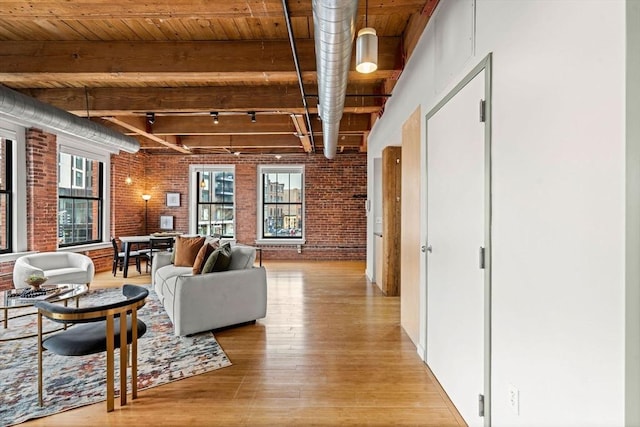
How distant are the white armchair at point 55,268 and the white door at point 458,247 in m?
4.92

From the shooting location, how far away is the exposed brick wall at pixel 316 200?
8789 millimetres

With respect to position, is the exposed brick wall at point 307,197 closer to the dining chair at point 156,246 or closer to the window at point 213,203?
the window at point 213,203

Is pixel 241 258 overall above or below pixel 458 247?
below

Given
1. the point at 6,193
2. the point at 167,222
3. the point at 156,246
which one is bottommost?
the point at 156,246

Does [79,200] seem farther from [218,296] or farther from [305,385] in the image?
[305,385]

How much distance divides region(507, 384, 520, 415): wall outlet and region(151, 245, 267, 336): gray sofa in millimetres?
2699

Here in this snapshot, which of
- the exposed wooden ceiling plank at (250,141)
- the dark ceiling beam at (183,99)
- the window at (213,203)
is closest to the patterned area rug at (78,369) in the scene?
the dark ceiling beam at (183,99)

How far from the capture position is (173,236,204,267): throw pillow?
4707 mm

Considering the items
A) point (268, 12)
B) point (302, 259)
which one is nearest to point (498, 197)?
point (268, 12)

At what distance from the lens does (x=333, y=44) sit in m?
2.22

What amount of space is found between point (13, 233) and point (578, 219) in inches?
276

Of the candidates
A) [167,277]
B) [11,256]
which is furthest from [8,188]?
[167,277]

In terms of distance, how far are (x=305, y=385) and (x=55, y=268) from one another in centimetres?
469

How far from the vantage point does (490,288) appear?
174 cm
